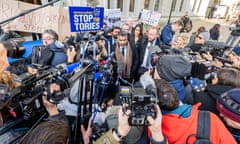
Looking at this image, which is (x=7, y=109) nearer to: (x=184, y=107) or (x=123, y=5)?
(x=184, y=107)

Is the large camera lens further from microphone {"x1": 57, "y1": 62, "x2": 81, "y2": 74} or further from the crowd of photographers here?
microphone {"x1": 57, "y1": 62, "x2": 81, "y2": 74}

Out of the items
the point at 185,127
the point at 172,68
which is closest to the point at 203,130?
the point at 185,127

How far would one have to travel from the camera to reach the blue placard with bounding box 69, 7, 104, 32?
124 centimetres

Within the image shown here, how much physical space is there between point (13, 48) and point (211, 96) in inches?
53.7

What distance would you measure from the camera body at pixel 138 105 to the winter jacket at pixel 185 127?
0.13 meters

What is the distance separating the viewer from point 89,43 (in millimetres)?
1177

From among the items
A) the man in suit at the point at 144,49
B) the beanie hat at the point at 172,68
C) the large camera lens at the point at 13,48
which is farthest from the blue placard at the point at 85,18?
the man in suit at the point at 144,49

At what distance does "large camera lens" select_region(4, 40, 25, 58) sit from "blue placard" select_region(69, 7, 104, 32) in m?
0.46

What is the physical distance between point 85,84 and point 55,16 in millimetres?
2452

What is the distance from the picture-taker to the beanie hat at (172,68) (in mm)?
1211

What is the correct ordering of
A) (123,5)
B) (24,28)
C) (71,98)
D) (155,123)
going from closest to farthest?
(155,123)
(71,98)
(24,28)
(123,5)

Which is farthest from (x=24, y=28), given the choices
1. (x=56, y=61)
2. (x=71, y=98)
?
(x=71, y=98)

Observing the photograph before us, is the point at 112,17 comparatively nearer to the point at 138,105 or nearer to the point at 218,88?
the point at 218,88

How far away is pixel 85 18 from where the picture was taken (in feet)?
4.28
